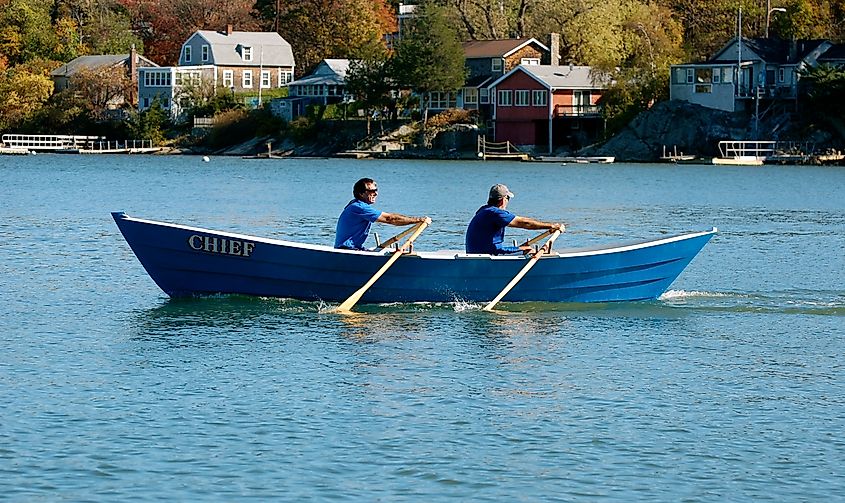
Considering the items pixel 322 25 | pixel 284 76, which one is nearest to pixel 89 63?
pixel 284 76

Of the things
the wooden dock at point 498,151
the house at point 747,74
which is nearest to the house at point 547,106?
the wooden dock at point 498,151

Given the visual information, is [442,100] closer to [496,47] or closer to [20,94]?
[496,47]

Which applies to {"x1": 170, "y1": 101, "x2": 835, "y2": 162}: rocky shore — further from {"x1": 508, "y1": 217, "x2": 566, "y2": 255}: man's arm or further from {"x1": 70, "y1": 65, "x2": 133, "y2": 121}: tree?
{"x1": 508, "y1": 217, "x2": 566, "y2": 255}: man's arm

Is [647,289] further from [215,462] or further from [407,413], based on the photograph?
[215,462]

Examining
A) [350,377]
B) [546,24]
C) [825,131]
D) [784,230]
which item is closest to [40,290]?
[350,377]

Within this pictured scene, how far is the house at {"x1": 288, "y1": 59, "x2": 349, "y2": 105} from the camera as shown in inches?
4638

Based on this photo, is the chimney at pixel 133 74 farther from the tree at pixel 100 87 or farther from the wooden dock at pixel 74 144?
the wooden dock at pixel 74 144

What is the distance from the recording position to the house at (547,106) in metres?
103

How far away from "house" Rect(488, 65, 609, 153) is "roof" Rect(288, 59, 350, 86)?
16463mm

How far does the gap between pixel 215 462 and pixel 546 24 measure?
106934 mm

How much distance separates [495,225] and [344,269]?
2.52 m

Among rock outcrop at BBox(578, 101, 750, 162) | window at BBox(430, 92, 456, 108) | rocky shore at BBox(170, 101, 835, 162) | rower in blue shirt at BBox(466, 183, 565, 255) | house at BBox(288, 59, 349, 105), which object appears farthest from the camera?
house at BBox(288, 59, 349, 105)

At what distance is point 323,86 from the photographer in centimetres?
11806

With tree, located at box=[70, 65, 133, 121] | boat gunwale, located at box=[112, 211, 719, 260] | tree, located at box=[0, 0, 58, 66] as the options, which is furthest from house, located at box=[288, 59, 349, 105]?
boat gunwale, located at box=[112, 211, 719, 260]
